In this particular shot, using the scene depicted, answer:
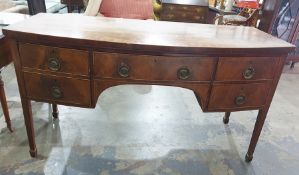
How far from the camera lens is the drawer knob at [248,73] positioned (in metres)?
1.19

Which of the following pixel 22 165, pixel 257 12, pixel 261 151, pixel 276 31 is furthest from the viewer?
pixel 276 31

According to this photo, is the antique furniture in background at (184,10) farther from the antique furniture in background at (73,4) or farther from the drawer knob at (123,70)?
the drawer knob at (123,70)

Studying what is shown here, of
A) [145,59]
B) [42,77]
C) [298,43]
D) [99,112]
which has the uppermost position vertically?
[145,59]

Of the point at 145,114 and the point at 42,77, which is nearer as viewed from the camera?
the point at 42,77

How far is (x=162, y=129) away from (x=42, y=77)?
38.7 inches

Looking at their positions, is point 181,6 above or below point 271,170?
above

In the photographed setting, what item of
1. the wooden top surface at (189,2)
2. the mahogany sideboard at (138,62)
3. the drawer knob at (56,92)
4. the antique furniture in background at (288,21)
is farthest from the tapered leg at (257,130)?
the wooden top surface at (189,2)

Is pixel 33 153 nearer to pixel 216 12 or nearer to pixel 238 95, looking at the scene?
pixel 238 95

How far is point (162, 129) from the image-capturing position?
72.0 inches

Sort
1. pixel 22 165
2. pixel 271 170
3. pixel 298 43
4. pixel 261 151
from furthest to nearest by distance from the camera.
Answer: pixel 298 43 < pixel 261 151 < pixel 271 170 < pixel 22 165

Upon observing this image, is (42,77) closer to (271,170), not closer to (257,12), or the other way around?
(271,170)

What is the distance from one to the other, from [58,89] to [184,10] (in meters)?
2.68

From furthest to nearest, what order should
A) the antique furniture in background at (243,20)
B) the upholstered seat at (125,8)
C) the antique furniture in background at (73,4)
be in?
1. the antique furniture in background at (73,4)
2. the antique furniture in background at (243,20)
3. the upholstered seat at (125,8)

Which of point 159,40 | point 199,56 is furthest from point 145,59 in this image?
point 199,56
